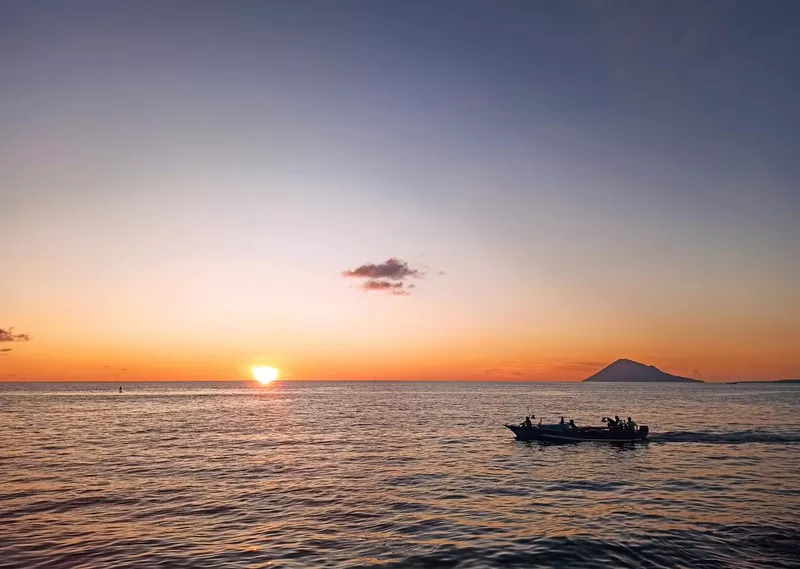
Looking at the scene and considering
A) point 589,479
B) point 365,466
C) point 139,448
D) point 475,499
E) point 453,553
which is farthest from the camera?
point 139,448

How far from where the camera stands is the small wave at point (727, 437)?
194 feet

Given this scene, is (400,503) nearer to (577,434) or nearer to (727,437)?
(577,434)

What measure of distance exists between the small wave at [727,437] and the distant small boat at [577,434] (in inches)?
167

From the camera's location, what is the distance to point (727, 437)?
6244 centimetres

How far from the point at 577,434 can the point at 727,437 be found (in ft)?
63.2

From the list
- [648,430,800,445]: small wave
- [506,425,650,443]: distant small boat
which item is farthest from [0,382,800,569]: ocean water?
[506,425,650,443]: distant small boat

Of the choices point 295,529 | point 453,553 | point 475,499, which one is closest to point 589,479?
point 475,499

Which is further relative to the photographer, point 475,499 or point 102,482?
point 102,482

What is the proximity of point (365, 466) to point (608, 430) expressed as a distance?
29809mm

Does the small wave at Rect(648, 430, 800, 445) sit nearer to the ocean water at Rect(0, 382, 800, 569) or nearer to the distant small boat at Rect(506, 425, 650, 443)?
the ocean water at Rect(0, 382, 800, 569)

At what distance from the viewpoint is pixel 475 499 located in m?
32.2

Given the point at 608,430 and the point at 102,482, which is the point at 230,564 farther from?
the point at 608,430

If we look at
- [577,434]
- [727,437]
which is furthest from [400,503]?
[727,437]

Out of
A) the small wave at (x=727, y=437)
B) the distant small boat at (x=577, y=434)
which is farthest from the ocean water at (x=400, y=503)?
the distant small boat at (x=577, y=434)
